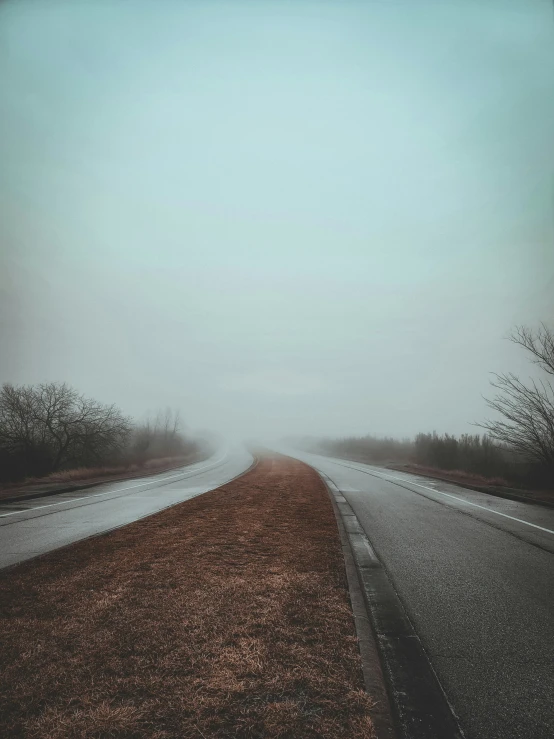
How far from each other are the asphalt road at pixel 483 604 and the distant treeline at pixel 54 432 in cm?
2209

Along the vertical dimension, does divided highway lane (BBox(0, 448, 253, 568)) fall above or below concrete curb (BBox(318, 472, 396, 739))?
below

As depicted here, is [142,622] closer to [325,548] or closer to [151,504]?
[325,548]

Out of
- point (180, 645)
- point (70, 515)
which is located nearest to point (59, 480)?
point (70, 515)

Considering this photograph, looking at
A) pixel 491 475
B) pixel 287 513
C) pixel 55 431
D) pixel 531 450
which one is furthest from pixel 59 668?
pixel 55 431

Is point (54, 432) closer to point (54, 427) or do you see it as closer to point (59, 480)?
point (54, 427)

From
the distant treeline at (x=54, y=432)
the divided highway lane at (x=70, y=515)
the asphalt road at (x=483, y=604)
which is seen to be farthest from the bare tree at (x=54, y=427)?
the asphalt road at (x=483, y=604)

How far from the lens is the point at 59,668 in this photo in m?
2.69

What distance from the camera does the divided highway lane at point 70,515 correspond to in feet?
20.8

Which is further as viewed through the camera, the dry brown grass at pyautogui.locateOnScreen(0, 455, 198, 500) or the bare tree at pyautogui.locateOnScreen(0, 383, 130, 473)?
the bare tree at pyautogui.locateOnScreen(0, 383, 130, 473)

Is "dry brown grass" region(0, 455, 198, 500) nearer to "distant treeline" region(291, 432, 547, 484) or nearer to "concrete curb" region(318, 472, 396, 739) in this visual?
"concrete curb" region(318, 472, 396, 739)

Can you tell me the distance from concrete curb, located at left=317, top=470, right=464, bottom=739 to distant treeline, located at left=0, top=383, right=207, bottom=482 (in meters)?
22.8

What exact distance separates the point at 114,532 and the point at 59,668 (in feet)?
14.8

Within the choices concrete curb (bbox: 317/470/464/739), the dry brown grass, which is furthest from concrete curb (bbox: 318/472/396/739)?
the dry brown grass

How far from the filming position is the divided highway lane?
6.35m
